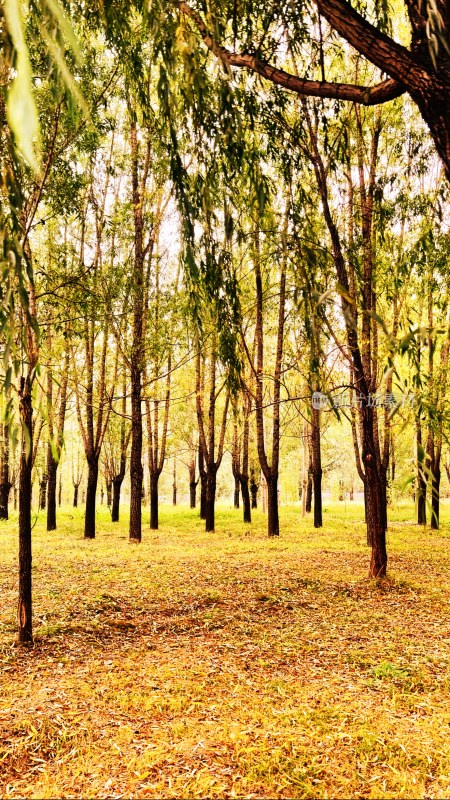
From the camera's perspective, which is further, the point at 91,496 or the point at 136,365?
the point at 91,496

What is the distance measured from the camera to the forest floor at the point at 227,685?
360 cm

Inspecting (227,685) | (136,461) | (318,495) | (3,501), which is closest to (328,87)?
(227,685)

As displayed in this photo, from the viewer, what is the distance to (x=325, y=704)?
15.1 feet

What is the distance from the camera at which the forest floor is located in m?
3.60

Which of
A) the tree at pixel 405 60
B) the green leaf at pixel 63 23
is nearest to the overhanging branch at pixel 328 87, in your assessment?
the tree at pixel 405 60

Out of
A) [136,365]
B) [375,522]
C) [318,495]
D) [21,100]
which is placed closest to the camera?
[21,100]

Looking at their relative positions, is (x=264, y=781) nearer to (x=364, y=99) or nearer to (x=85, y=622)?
(x=85, y=622)

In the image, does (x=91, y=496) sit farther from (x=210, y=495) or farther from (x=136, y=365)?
(x=210, y=495)

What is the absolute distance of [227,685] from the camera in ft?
16.4

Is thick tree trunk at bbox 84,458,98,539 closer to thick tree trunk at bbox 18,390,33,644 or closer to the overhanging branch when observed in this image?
thick tree trunk at bbox 18,390,33,644

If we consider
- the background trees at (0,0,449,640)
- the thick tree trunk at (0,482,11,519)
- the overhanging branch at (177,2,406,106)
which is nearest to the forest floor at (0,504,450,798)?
the background trees at (0,0,449,640)

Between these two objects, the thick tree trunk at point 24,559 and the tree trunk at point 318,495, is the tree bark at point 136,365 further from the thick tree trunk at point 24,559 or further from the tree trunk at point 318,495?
the thick tree trunk at point 24,559

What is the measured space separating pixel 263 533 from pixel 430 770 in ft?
45.5

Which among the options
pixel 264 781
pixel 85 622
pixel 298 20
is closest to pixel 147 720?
pixel 264 781
